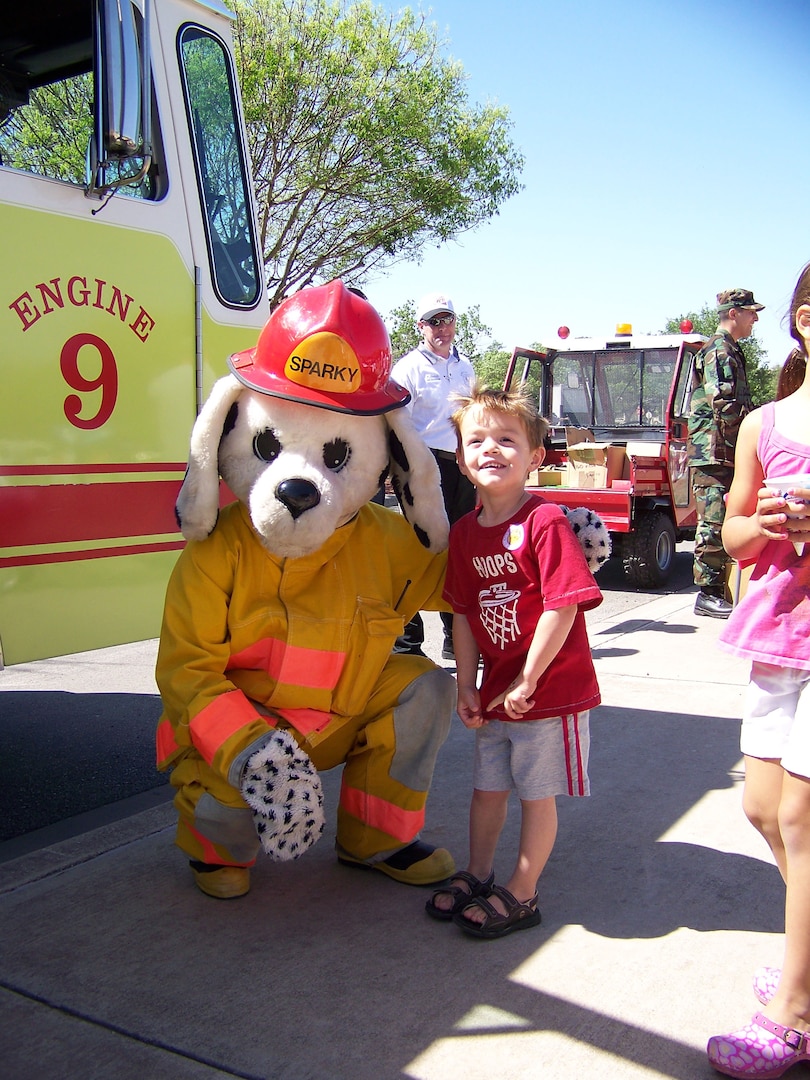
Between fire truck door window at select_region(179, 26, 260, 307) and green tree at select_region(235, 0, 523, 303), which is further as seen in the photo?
Answer: green tree at select_region(235, 0, 523, 303)

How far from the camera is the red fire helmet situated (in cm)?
266

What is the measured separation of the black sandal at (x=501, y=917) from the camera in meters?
2.55

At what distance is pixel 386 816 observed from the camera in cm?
288

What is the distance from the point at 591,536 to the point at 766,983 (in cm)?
122

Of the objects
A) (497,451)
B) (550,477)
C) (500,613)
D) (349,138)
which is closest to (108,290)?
(497,451)

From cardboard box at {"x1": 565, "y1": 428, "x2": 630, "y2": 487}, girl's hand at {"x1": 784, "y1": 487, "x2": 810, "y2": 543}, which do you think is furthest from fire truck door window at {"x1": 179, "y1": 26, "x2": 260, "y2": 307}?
cardboard box at {"x1": 565, "y1": 428, "x2": 630, "y2": 487}

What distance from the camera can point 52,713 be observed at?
4.95 meters

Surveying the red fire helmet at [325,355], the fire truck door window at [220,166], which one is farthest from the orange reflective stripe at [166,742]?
the fire truck door window at [220,166]

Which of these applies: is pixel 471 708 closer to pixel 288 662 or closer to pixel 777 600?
pixel 288 662

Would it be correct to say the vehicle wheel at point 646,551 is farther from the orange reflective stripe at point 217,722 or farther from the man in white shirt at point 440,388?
the orange reflective stripe at point 217,722

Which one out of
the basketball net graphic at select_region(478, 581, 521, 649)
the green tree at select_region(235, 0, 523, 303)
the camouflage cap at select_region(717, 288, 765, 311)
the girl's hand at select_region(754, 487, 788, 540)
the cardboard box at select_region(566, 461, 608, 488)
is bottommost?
the basketball net graphic at select_region(478, 581, 521, 649)

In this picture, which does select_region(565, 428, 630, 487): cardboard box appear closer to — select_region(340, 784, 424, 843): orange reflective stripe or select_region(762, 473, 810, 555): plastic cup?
select_region(340, 784, 424, 843): orange reflective stripe

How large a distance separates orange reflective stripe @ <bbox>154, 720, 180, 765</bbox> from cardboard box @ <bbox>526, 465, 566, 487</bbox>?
6.39 meters

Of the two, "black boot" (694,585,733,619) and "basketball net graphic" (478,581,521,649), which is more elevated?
"basketball net graphic" (478,581,521,649)
